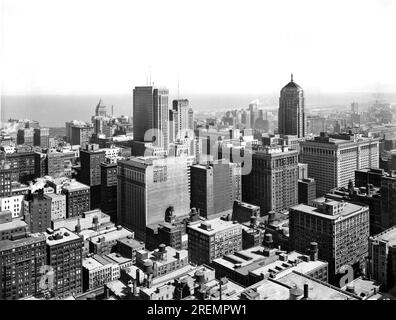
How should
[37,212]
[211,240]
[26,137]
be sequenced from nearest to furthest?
[211,240] < [37,212] < [26,137]

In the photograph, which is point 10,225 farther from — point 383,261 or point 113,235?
point 383,261

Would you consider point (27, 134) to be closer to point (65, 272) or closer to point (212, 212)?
point (212, 212)

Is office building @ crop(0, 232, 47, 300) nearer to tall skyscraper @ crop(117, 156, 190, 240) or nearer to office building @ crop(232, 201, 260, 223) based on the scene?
tall skyscraper @ crop(117, 156, 190, 240)

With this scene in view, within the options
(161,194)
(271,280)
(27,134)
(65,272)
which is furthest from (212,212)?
(27,134)

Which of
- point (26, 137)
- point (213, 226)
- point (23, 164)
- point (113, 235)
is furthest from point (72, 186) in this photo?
point (26, 137)

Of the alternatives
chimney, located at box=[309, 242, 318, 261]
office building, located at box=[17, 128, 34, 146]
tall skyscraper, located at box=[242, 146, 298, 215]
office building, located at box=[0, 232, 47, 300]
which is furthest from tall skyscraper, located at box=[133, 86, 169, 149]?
chimney, located at box=[309, 242, 318, 261]
